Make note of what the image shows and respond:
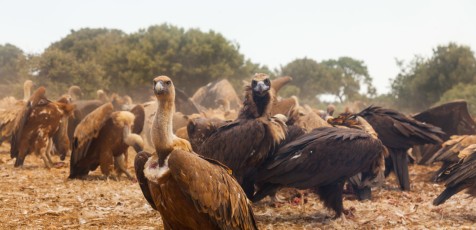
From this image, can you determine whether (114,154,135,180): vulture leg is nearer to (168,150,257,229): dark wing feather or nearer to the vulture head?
the vulture head

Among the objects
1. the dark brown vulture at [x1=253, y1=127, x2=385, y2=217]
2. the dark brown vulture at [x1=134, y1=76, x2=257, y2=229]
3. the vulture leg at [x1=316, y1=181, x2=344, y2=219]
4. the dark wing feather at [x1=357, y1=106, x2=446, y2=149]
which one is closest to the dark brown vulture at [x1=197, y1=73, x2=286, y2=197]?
the dark brown vulture at [x1=253, y1=127, x2=385, y2=217]

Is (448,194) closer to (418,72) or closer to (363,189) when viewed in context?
(363,189)

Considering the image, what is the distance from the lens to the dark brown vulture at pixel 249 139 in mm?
6426

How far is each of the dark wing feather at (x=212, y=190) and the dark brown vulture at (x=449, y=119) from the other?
26.4ft

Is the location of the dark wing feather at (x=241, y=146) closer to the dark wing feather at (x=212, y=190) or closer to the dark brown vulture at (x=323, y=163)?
the dark brown vulture at (x=323, y=163)

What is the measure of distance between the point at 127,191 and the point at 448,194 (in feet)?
14.9

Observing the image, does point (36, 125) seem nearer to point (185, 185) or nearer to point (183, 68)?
point (185, 185)

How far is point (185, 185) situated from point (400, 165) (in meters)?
6.00

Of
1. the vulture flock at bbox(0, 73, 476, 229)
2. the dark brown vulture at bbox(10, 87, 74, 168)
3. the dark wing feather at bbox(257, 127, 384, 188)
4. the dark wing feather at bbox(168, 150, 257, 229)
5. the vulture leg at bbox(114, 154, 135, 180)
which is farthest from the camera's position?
the dark brown vulture at bbox(10, 87, 74, 168)

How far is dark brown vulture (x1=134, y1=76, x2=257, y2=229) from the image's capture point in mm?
4137

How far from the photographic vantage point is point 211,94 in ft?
80.0

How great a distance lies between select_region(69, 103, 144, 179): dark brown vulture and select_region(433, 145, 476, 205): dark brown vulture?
4.83 metres

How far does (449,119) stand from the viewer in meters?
11.7

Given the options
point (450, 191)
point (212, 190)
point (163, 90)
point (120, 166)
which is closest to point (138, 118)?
point (120, 166)
